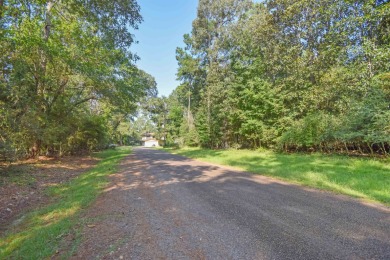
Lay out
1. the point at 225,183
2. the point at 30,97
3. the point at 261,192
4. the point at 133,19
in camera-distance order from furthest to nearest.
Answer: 1. the point at 133,19
2. the point at 30,97
3. the point at 225,183
4. the point at 261,192

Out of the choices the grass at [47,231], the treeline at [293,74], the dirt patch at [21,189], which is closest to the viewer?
the grass at [47,231]

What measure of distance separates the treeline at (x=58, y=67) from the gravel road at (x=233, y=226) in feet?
20.7

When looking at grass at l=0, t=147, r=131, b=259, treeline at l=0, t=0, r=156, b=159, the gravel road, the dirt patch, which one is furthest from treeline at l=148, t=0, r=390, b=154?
the dirt patch

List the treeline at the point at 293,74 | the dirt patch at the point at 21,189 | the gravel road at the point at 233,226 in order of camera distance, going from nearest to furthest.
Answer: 1. the gravel road at the point at 233,226
2. the dirt patch at the point at 21,189
3. the treeline at the point at 293,74

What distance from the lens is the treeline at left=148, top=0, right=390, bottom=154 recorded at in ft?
40.2

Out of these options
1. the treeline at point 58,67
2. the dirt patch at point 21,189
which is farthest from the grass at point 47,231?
the treeline at point 58,67

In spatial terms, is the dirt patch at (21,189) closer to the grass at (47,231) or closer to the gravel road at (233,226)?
the grass at (47,231)

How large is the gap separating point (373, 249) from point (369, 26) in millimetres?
15010

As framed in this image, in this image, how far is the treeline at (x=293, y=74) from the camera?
483 inches

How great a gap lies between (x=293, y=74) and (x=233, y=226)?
17.8 metres

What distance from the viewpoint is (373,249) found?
10.3ft

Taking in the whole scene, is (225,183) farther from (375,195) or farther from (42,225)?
(42,225)

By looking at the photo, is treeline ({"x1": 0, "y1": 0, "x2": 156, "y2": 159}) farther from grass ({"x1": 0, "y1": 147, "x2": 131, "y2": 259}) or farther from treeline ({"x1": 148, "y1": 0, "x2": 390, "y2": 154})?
treeline ({"x1": 148, "y1": 0, "x2": 390, "y2": 154})

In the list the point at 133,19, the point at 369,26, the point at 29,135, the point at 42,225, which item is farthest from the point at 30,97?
the point at 369,26
